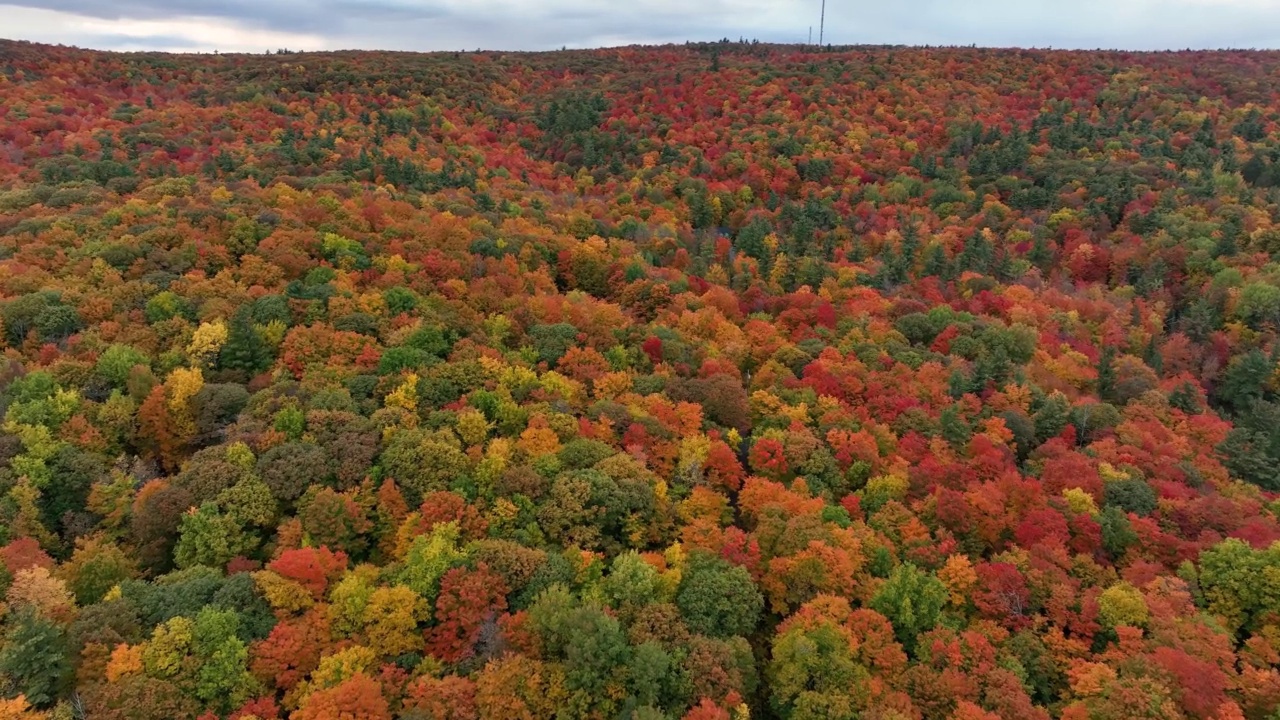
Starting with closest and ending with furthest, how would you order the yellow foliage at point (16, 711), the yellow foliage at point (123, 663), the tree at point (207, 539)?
the yellow foliage at point (16, 711) < the yellow foliage at point (123, 663) < the tree at point (207, 539)

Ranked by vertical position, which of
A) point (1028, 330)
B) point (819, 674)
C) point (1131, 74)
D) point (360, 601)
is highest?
point (1131, 74)

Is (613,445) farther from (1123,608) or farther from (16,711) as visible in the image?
(16,711)

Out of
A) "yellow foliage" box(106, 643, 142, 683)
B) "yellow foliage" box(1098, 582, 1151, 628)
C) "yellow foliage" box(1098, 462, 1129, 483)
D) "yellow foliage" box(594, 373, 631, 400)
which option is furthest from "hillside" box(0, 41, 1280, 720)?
"yellow foliage" box(594, 373, 631, 400)

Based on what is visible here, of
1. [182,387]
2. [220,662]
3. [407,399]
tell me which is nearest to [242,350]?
[182,387]

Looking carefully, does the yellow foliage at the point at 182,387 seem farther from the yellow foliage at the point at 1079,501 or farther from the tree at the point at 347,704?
the yellow foliage at the point at 1079,501

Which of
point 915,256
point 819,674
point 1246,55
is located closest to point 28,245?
point 819,674

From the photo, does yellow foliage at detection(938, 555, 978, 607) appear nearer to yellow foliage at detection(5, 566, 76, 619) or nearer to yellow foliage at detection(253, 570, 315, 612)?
yellow foliage at detection(253, 570, 315, 612)

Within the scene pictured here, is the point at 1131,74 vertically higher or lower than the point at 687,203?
higher

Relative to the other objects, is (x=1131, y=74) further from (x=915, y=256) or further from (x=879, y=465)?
(x=879, y=465)

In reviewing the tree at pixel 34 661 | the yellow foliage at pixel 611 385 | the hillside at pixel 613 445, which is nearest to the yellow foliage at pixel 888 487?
the hillside at pixel 613 445
